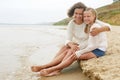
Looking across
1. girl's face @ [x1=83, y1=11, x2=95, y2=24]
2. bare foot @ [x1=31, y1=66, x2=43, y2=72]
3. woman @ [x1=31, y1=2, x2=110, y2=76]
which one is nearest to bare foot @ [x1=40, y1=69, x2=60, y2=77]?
woman @ [x1=31, y1=2, x2=110, y2=76]

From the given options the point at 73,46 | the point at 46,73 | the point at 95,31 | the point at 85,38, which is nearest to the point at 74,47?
the point at 73,46

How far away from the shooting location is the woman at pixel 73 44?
643cm

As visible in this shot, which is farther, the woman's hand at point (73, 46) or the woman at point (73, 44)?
the woman's hand at point (73, 46)

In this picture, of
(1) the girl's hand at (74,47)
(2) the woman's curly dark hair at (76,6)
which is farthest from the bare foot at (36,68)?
(2) the woman's curly dark hair at (76,6)

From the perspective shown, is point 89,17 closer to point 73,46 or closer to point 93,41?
point 93,41

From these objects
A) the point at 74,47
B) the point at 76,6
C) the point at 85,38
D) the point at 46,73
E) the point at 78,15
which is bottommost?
the point at 46,73

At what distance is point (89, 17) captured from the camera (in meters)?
6.48

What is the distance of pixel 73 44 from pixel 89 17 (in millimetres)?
704

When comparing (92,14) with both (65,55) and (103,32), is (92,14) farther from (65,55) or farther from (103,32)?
(65,55)

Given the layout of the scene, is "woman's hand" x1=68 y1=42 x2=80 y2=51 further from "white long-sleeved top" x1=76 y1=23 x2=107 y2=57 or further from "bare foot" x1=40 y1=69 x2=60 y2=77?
"bare foot" x1=40 y1=69 x2=60 y2=77

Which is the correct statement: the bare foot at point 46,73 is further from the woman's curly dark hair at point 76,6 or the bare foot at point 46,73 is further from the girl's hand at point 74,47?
the woman's curly dark hair at point 76,6

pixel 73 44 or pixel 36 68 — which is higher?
pixel 73 44

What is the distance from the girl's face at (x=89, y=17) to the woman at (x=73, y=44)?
17cm

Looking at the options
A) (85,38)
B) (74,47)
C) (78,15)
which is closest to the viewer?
(74,47)
